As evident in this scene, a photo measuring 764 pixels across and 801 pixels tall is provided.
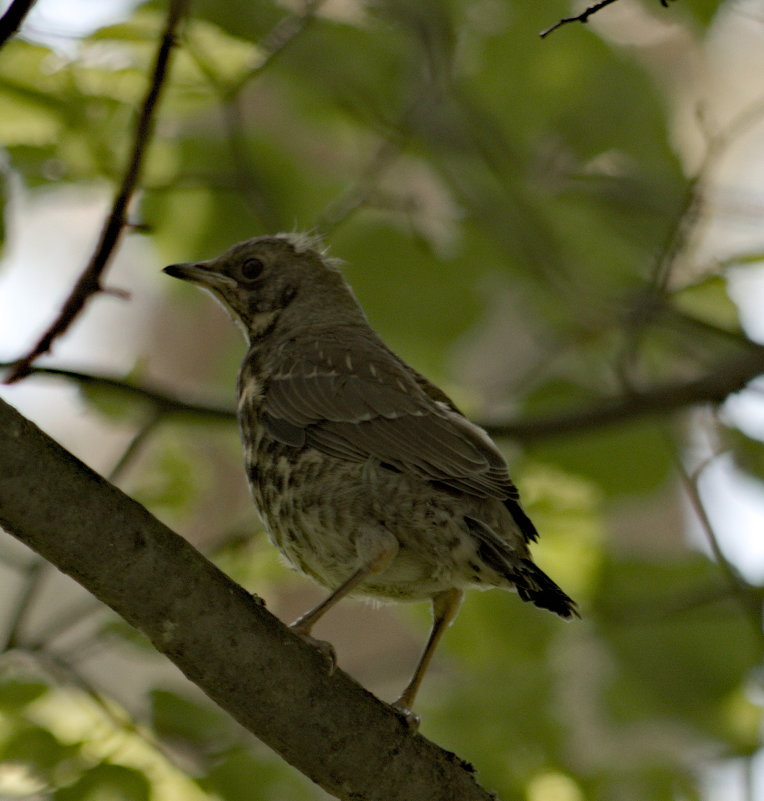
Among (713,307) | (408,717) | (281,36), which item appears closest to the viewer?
(408,717)

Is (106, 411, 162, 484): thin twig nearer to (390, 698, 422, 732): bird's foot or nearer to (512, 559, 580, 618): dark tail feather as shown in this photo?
(390, 698, 422, 732): bird's foot

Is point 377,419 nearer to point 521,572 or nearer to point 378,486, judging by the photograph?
point 378,486

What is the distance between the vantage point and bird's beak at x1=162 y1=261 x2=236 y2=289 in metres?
3.74

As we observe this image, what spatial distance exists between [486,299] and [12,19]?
257cm

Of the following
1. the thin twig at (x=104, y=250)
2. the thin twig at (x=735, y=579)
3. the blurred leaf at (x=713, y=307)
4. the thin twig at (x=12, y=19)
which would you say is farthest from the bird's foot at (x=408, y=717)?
the blurred leaf at (x=713, y=307)

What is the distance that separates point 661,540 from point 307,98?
16.7ft

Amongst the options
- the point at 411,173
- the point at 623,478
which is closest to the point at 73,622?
the point at 623,478

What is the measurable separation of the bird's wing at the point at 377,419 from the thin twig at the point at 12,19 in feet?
4.03

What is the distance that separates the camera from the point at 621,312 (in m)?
4.53

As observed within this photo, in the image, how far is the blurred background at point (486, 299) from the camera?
3326 mm

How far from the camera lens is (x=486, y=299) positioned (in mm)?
4719

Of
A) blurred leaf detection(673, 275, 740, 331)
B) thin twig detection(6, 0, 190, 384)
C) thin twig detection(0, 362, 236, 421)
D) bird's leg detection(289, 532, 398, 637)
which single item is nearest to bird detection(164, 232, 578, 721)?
bird's leg detection(289, 532, 398, 637)

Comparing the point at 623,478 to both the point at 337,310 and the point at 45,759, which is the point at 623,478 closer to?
the point at 337,310

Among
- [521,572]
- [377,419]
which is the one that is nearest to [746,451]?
[377,419]
